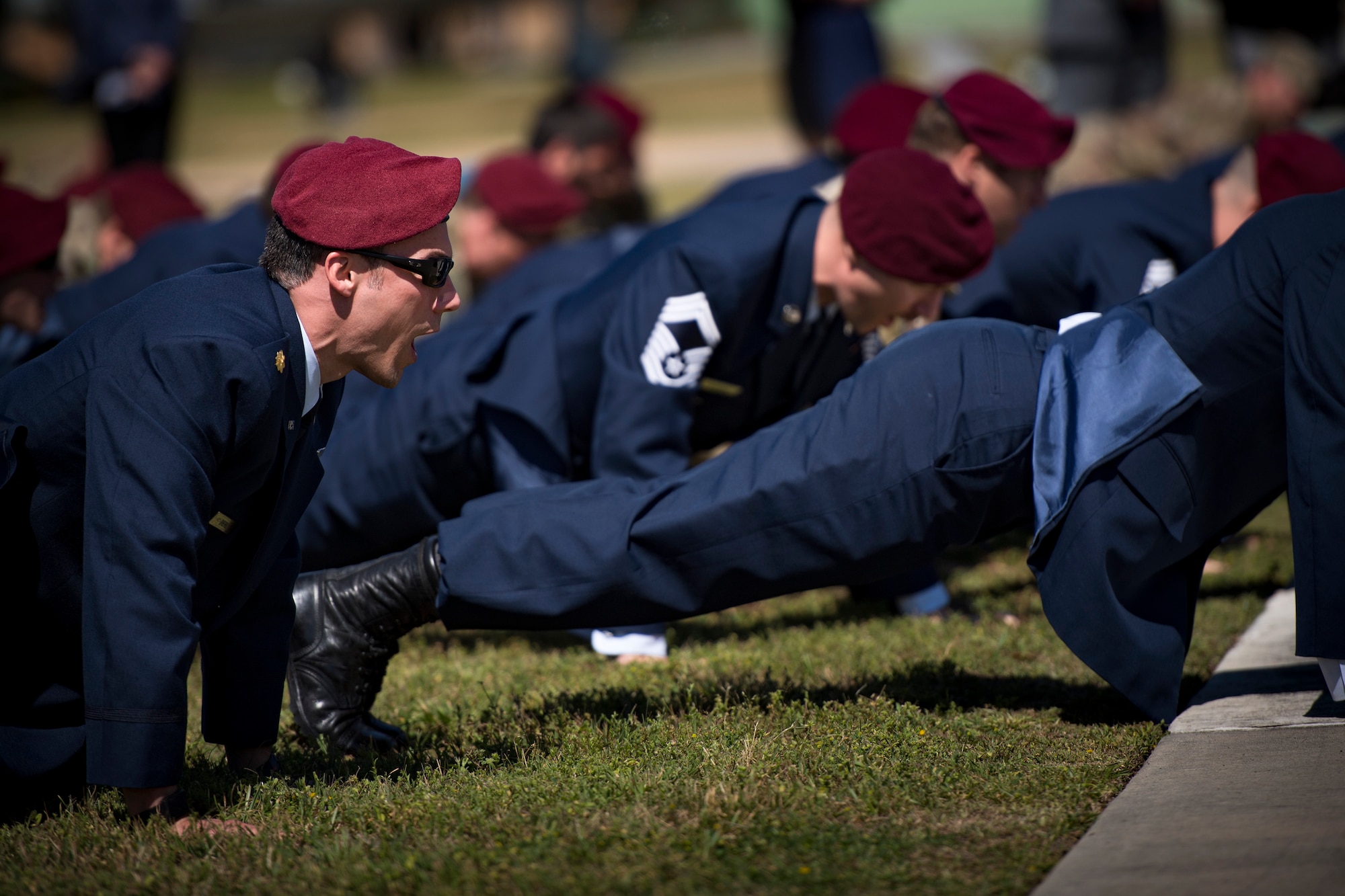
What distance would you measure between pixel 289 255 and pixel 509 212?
4.33 metres

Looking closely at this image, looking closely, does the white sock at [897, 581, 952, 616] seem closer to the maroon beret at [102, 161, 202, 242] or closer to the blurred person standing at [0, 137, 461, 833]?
the blurred person standing at [0, 137, 461, 833]

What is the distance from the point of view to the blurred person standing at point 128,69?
9266 millimetres

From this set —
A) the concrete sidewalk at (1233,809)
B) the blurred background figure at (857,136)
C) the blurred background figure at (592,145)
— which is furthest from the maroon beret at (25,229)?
the concrete sidewalk at (1233,809)

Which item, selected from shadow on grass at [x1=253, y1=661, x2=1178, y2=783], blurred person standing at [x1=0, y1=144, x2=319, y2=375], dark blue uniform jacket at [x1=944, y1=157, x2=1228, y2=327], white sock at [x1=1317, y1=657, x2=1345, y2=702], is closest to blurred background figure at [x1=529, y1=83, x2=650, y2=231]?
blurred person standing at [x1=0, y1=144, x2=319, y2=375]

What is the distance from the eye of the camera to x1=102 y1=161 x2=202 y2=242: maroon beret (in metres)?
6.80

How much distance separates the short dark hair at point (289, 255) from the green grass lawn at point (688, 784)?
104 centimetres

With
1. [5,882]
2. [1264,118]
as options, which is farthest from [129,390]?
[1264,118]

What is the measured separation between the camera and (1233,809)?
2789 millimetres

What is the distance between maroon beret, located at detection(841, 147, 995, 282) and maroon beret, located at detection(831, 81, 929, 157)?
2.08 m

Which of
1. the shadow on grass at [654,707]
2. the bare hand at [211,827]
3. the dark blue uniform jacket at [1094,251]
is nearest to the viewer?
the bare hand at [211,827]

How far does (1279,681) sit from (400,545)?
2629mm

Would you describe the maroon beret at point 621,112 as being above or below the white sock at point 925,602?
above

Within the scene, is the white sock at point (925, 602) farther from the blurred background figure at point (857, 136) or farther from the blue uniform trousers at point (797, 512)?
the blurred background figure at point (857, 136)

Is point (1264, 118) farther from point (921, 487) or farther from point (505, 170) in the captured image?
point (921, 487)
